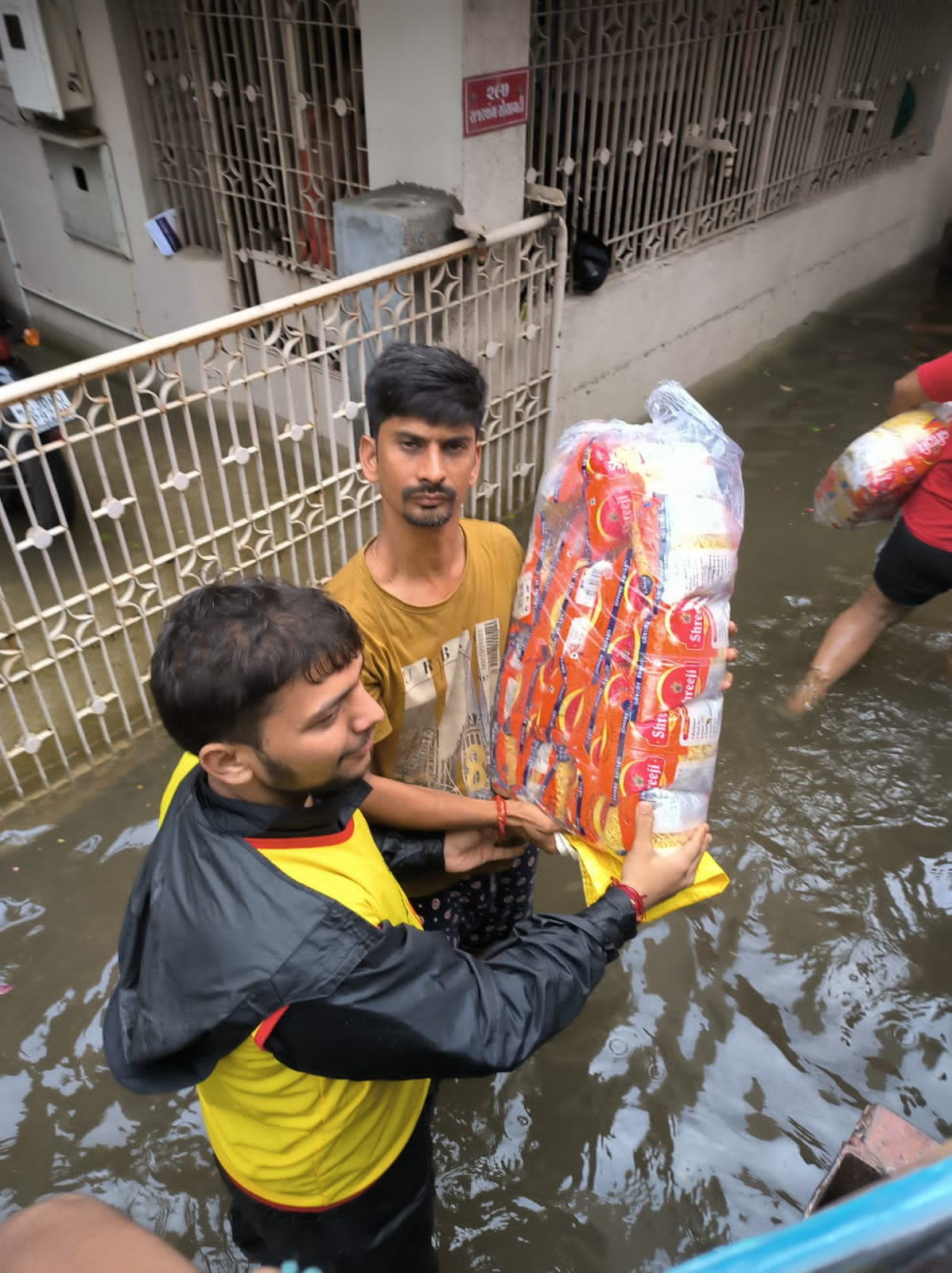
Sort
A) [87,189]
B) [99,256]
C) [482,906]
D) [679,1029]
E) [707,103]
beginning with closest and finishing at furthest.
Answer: [482,906]
[679,1029]
[707,103]
[87,189]
[99,256]

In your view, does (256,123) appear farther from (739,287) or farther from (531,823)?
(531,823)

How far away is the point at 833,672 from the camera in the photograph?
3369mm

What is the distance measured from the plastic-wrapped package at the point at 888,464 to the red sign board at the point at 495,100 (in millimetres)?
1941

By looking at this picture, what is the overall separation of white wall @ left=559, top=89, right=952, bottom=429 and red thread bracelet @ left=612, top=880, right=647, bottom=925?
3625 millimetres

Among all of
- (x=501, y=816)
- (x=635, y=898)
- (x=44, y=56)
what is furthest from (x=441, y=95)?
(x=635, y=898)

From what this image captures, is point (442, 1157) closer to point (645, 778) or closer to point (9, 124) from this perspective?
point (645, 778)

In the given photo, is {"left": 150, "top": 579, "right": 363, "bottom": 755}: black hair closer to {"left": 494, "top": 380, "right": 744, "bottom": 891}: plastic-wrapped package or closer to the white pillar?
{"left": 494, "top": 380, "right": 744, "bottom": 891}: plastic-wrapped package

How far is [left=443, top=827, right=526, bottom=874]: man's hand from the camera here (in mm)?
1813

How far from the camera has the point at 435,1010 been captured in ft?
3.69


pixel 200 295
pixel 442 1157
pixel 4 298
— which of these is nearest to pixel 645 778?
pixel 442 1157

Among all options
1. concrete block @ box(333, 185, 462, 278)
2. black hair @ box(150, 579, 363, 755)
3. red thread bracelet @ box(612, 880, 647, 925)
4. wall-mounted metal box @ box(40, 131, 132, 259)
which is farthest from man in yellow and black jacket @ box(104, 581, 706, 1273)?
wall-mounted metal box @ box(40, 131, 132, 259)

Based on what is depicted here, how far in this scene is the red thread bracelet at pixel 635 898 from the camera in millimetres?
1450

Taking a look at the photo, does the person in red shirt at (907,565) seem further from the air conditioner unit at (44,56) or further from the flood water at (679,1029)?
the air conditioner unit at (44,56)

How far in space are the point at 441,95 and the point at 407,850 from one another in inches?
119
